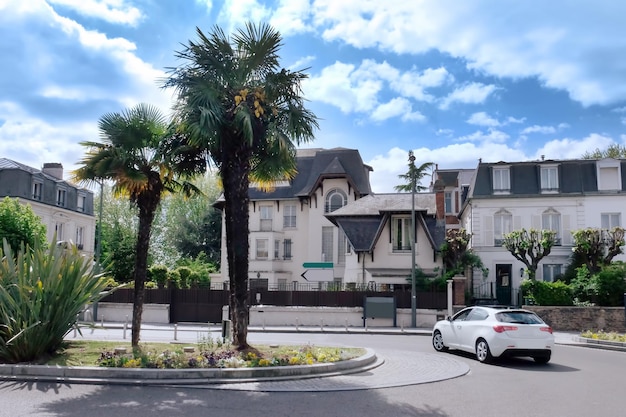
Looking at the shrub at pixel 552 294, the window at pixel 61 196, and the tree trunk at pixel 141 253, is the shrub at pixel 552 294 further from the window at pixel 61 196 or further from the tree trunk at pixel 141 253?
the window at pixel 61 196

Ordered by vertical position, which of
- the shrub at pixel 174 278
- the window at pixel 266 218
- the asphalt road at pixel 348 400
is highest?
the window at pixel 266 218

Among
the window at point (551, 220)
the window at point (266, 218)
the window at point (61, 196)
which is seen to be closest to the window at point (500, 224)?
the window at point (551, 220)

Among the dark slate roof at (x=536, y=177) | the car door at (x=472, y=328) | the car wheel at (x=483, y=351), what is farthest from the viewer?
the dark slate roof at (x=536, y=177)

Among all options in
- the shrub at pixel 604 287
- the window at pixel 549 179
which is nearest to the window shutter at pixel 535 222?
the window at pixel 549 179

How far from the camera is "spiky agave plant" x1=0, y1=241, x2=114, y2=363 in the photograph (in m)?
11.7

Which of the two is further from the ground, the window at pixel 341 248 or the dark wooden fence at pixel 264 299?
the window at pixel 341 248

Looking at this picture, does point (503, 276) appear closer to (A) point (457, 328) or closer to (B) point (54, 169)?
(A) point (457, 328)

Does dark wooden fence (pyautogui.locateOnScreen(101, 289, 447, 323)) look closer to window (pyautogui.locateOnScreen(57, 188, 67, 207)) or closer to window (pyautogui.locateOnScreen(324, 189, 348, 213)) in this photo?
window (pyautogui.locateOnScreen(324, 189, 348, 213))

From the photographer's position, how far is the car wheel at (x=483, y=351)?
1432 centimetres

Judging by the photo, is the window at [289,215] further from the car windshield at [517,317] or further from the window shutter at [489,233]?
the car windshield at [517,317]

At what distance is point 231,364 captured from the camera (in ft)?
37.6

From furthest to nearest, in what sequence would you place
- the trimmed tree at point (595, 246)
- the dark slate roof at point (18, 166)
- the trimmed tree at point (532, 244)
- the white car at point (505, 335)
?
the dark slate roof at point (18, 166), the trimmed tree at point (595, 246), the trimmed tree at point (532, 244), the white car at point (505, 335)

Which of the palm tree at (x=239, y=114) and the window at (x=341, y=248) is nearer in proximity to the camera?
the palm tree at (x=239, y=114)

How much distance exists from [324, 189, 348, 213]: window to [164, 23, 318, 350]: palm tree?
29.3 m
